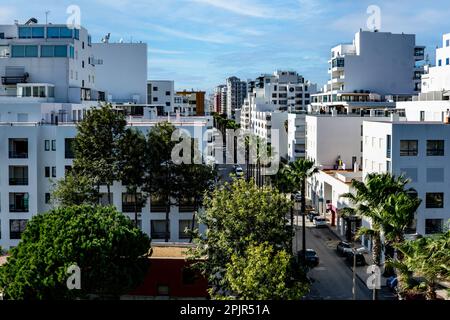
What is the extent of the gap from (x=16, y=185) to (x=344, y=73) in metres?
60.0

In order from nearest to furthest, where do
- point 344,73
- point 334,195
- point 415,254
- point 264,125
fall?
point 415,254 → point 334,195 → point 344,73 → point 264,125

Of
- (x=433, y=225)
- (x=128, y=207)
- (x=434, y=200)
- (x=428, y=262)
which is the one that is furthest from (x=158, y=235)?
(x=428, y=262)

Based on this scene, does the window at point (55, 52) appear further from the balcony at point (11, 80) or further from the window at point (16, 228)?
the window at point (16, 228)

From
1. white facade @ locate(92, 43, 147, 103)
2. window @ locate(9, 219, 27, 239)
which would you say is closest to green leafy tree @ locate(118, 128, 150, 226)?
window @ locate(9, 219, 27, 239)

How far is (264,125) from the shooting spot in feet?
378

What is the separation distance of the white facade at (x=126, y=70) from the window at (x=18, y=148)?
122 feet

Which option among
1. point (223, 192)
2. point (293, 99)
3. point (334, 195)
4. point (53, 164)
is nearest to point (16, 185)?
point (53, 164)

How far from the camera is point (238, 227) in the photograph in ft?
93.5

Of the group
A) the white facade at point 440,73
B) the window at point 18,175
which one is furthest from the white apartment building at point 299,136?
the window at point 18,175

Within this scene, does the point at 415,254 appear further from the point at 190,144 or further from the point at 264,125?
the point at 264,125

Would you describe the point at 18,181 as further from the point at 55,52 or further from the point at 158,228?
the point at 55,52

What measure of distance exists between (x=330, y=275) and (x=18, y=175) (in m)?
24.9

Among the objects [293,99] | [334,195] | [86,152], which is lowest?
[334,195]

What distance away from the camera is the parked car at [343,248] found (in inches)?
1848
